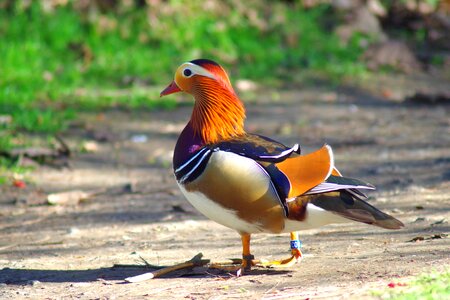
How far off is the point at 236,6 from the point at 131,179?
4423mm

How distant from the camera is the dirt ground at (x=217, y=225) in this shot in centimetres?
408

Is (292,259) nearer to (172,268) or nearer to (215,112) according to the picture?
(172,268)

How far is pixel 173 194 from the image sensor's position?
6188 mm

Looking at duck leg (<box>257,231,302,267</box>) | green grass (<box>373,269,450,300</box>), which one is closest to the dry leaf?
duck leg (<box>257,231,302,267</box>)

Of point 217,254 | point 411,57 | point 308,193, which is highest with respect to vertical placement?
point 411,57

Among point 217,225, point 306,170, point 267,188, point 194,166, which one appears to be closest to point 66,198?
point 217,225

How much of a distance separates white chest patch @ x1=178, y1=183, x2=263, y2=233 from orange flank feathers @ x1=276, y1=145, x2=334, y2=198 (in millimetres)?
283

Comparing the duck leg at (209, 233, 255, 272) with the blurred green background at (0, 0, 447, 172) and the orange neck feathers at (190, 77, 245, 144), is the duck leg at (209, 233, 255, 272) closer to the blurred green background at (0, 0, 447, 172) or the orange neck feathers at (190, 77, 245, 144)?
the orange neck feathers at (190, 77, 245, 144)

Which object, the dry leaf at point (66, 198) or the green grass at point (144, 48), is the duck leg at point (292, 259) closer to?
the dry leaf at point (66, 198)

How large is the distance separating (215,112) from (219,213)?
533 millimetres

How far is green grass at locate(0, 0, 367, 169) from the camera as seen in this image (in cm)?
880

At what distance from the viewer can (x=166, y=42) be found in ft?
32.8

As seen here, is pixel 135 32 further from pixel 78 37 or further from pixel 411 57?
pixel 411 57

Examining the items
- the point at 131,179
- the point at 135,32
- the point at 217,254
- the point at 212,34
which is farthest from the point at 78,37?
the point at 217,254
